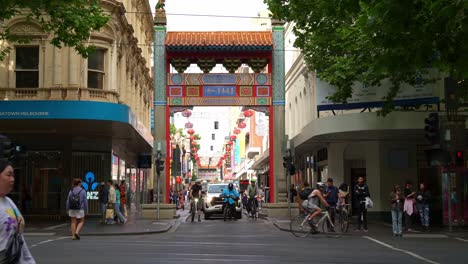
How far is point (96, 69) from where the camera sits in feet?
96.9

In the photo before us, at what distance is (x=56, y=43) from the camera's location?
63.7ft

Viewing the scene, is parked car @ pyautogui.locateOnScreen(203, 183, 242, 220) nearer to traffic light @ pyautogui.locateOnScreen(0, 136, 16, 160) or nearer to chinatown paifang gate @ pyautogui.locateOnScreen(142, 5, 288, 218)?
chinatown paifang gate @ pyautogui.locateOnScreen(142, 5, 288, 218)

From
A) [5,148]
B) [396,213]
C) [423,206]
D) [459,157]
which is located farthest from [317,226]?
[5,148]

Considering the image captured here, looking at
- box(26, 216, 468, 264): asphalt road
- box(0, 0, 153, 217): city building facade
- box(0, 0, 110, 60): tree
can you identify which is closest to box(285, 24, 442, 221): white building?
box(26, 216, 468, 264): asphalt road

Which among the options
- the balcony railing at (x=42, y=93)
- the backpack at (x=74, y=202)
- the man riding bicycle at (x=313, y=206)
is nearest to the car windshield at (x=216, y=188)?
the balcony railing at (x=42, y=93)

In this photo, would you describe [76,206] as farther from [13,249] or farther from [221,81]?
[221,81]

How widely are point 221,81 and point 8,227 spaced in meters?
25.8

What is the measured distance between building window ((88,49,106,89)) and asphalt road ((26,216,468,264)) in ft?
37.8

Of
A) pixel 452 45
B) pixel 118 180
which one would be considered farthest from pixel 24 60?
pixel 452 45

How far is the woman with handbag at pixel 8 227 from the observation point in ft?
19.5

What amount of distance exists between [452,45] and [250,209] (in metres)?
22.2

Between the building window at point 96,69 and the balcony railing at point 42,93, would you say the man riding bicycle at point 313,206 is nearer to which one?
the balcony railing at point 42,93

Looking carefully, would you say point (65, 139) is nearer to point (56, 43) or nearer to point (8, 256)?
point (56, 43)

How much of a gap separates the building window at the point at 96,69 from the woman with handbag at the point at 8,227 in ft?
77.7
